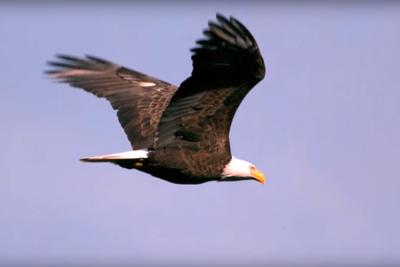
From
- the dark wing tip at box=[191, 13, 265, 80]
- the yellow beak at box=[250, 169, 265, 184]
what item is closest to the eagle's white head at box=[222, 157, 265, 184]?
the yellow beak at box=[250, 169, 265, 184]

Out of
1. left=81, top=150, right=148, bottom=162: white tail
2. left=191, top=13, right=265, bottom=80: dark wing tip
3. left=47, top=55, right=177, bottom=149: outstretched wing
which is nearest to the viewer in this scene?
left=191, top=13, right=265, bottom=80: dark wing tip

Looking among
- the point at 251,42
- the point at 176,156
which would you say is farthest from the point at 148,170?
the point at 251,42

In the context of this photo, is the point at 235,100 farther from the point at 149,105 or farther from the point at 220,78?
the point at 149,105

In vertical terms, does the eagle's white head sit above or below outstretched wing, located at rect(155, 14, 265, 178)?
below

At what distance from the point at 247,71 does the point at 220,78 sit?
295mm

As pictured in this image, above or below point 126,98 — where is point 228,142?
below

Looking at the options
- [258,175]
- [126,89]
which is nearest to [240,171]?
[258,175]

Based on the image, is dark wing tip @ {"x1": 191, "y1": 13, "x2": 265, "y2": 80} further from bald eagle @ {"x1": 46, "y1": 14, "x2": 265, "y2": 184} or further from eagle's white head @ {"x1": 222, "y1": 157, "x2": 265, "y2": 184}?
eagle's white head @ {"x1": 222, "y1": 157, "x2": 265, "y2": 184}

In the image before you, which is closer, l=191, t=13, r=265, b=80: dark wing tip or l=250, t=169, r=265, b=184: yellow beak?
l=191, t=13, r=265, b=80: dark wing tip

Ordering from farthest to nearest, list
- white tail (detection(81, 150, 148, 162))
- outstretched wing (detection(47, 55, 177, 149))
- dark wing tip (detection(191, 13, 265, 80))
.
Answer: outstretched wing (detection(47, 55, 177, 149)) → white tail (detection(81, 150, 148, 162)) → dark wing tip (detection(191, 13, 265, 80))

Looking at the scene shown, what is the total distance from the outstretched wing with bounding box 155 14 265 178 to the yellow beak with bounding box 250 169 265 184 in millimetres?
587

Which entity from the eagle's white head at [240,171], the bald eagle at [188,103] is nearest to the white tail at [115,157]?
the bald eagle at [188,103]

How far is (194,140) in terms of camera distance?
40.8ft

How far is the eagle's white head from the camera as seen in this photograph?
12.7 metres
